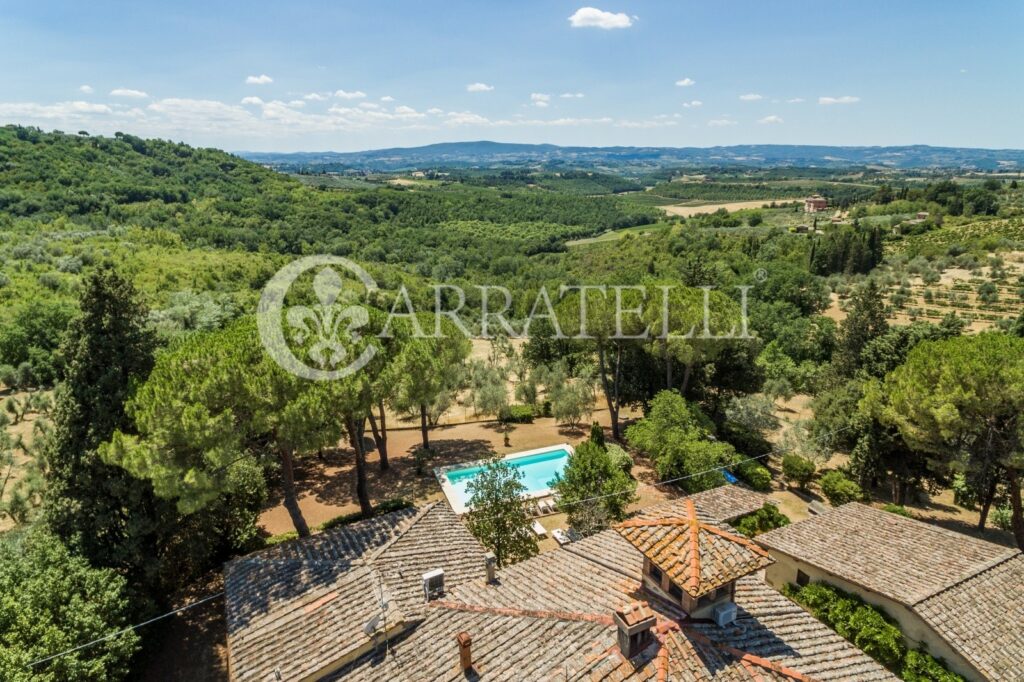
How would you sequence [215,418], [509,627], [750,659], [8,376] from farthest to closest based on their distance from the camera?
[8,376], [215,418], [509,627], [750,659]

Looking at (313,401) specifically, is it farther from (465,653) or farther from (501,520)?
(465,653)

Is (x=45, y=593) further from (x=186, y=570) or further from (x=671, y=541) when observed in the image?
(x=671, y=541)

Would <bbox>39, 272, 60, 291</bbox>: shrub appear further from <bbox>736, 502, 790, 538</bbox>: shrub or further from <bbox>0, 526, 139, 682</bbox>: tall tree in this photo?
<bbox>736, 502, 790, 538</bbox>: shrub

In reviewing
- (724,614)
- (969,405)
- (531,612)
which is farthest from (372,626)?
(969,405)

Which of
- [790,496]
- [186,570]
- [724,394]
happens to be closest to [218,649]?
[186,570]

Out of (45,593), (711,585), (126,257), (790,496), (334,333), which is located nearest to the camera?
(711,585)
